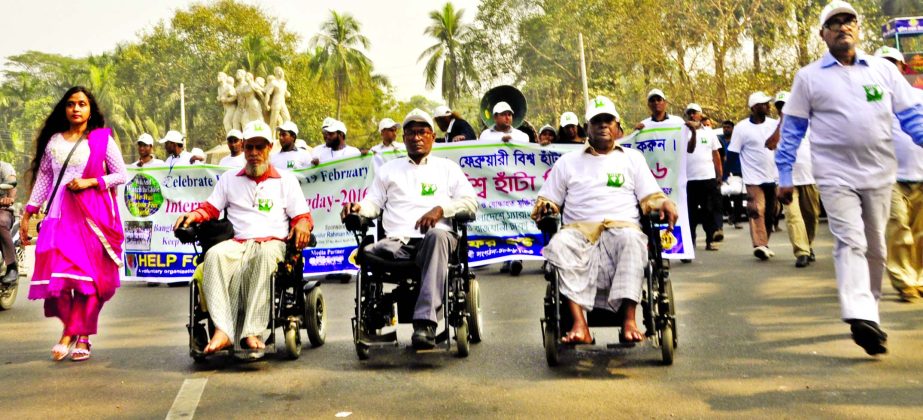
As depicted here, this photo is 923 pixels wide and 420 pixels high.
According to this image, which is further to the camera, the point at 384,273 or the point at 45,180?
the point at 45,180

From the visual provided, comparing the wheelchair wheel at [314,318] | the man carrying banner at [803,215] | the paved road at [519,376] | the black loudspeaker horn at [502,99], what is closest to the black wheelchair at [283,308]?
the wheelchair wheel at [314,318]

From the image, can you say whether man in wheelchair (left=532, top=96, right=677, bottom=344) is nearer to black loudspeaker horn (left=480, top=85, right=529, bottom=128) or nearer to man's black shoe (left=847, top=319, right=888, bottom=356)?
man's black shoe (left=847, top=319, right=888, bottom=356)

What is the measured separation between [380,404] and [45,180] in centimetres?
363

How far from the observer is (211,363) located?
7.10 metres

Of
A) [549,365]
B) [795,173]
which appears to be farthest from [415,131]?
[795,173]

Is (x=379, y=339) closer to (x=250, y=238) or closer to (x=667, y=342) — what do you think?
(x=250, y=238)

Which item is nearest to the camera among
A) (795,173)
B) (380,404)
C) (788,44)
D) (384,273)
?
(380,404)

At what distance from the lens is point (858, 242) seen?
657 centimetres

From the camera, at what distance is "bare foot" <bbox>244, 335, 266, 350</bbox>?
22.2 feet

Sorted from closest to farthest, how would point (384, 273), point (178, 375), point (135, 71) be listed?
point (178, 375) < point (384, 273) < point (135, 71)

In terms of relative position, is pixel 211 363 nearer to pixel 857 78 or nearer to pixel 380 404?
pixel 380 404

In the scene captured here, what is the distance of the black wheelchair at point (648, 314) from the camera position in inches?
249

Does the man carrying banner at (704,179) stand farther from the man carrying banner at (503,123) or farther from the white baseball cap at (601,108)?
the white baseball cap at (601,108)

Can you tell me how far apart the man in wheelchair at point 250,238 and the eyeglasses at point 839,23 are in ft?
11.4
